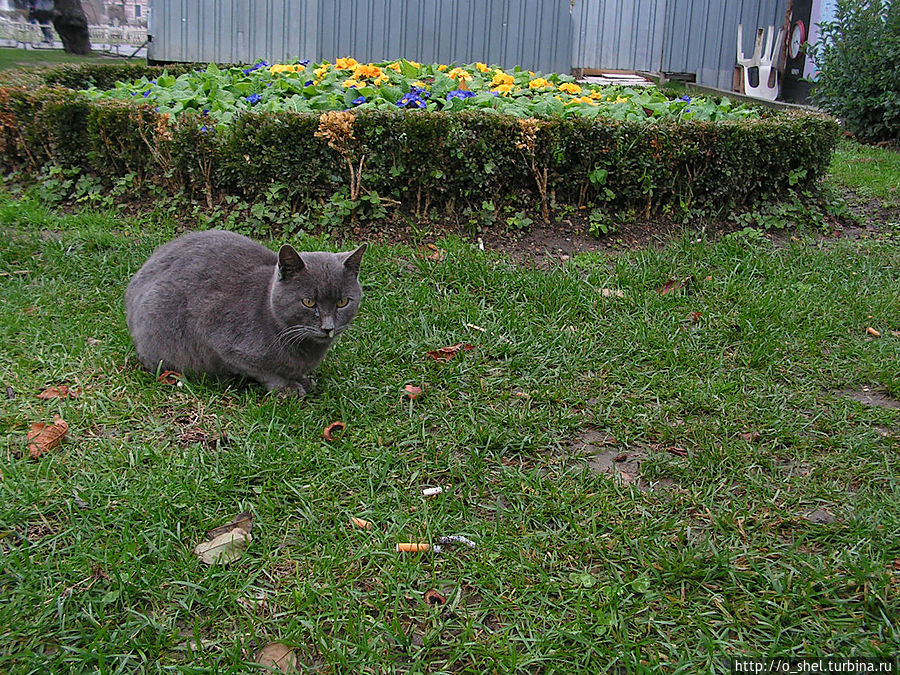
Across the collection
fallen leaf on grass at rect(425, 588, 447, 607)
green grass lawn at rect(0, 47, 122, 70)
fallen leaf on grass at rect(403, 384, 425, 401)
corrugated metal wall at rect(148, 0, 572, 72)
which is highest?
corrugated metal wall at rect(148, 0, 572, 72)

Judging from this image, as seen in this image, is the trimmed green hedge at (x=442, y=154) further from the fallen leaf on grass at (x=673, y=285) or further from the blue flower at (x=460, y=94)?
the fallen leaf on grass at (x=673, y=285)

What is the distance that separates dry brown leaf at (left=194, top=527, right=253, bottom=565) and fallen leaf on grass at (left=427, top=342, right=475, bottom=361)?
156 centimetres

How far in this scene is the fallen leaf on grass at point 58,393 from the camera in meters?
3.32

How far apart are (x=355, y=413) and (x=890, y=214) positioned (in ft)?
17.4

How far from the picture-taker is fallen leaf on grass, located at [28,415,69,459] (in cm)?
292

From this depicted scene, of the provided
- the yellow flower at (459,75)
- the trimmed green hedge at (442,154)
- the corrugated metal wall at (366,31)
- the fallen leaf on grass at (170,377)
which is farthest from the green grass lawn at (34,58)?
the fallen leaf on grass at (170,377)

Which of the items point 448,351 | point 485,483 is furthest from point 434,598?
point 448,351

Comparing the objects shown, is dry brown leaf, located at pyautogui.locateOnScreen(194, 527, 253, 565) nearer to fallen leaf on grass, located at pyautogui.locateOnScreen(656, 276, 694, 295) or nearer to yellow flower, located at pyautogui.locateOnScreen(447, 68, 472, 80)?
fallen leaf on grass, located at pyautogui.locateOnScreen(656, 276, 694, 295)

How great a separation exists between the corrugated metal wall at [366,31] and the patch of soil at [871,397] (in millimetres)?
9336

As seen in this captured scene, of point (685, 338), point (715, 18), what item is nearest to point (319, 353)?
point (685, 338)

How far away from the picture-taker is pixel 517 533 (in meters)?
2.61

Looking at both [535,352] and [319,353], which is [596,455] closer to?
[535,352]

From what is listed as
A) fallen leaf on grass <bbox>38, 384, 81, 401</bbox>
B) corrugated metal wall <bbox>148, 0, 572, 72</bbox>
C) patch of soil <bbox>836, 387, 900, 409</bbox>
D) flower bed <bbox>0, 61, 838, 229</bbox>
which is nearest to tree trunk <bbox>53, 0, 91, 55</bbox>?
corrugated metal wall <bbox>148, 0, 572, 72</bbox>

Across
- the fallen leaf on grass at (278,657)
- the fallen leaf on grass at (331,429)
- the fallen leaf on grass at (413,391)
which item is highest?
the fallen leaf on grass at (413,391)
